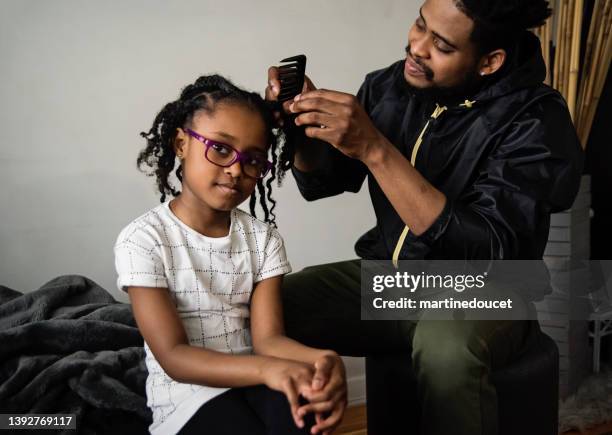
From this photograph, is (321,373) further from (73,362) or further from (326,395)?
(73,362)

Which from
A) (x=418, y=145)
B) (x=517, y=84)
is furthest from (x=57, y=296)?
(x=517, y=84)

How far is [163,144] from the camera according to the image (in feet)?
4.64

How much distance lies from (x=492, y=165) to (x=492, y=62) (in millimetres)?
264

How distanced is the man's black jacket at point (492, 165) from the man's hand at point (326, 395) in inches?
16.9

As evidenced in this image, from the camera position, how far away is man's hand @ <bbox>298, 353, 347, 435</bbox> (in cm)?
105

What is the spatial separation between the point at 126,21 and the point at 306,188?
30.5 inches

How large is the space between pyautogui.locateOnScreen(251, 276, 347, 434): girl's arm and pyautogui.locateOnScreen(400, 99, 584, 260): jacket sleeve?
34 centimetres

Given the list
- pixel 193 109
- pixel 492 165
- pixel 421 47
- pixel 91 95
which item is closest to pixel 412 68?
pixel 421 47

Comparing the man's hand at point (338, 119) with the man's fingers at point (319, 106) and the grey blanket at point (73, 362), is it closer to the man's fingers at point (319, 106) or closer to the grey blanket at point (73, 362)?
the man's fingers at point (319, 106)

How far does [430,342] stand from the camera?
4.31 feet

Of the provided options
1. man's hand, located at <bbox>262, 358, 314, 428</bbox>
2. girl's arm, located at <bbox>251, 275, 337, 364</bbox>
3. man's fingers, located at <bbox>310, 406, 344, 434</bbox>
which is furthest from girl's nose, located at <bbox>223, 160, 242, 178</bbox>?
man's fingers, located at <bbox>310, 406, 344, 434</bbox>

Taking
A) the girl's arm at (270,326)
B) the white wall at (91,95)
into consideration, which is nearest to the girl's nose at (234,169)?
the girl's arm at (270,326)

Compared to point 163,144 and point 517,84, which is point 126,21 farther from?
point 517,84

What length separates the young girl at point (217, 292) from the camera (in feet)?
3.62
